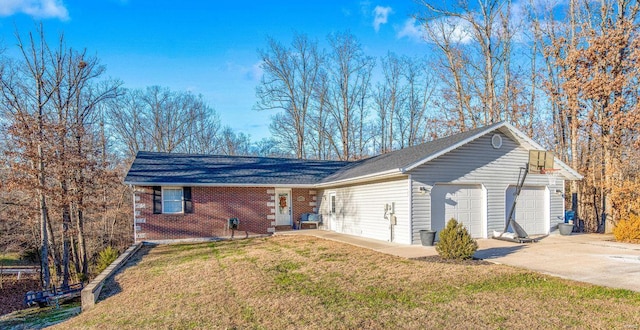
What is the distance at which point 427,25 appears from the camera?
23859mm

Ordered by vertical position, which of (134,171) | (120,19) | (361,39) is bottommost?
(134,171)

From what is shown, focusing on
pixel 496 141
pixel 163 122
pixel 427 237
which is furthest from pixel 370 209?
pixel 163 122

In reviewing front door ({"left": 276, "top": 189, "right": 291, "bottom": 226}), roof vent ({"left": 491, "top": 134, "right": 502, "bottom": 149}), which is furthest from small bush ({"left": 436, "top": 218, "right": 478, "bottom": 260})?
front door ({"left": 276, "top": 189, "right": 291, "bottom": 226})

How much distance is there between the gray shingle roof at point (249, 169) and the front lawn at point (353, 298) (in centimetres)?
514

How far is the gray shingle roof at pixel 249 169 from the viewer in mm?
14245

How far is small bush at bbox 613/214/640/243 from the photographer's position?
38.5 feet

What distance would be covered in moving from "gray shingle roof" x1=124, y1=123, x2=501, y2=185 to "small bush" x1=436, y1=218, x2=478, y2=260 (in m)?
3.61

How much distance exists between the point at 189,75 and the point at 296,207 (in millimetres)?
10926

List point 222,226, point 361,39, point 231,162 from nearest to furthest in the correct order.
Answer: point 222,226, point 231,162, point 361,39

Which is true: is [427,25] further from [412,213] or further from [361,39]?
[412,213]

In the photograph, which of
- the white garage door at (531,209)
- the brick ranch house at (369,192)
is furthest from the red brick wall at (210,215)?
the white garage door at (531,209)

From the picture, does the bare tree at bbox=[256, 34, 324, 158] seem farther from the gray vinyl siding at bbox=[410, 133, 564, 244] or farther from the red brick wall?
the gray vinyl siding at bbox=[410, 133, 564, 244]

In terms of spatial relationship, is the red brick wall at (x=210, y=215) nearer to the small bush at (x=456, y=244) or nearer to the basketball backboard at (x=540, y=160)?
the small bush at (x=456, y=244)

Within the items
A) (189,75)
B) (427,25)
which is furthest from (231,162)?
(427,25)
